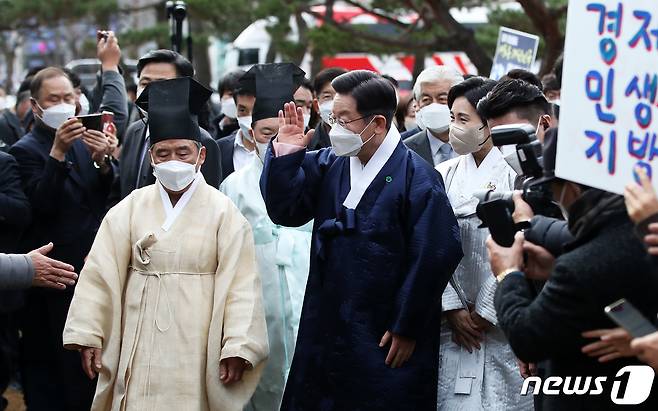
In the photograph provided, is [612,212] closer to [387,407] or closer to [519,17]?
[387,407]

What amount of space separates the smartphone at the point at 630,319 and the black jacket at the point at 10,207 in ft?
12.9

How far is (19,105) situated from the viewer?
10.6m

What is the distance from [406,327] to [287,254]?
4.47ft

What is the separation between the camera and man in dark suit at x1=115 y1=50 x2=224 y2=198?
20.3 feet

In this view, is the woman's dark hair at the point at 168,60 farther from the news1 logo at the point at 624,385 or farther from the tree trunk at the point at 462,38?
the tree trunk at the point at 462,38

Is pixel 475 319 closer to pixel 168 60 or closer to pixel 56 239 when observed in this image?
pixel 168 60

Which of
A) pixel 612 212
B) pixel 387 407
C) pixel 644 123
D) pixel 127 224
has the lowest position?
pixel 387 407

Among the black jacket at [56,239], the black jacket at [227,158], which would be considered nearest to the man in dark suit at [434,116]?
the black jacket at [227,158]

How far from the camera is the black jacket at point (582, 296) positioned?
3.18 meters

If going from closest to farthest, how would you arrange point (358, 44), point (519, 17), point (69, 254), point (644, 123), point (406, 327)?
point (644, 123) → point (406, 327) → point (69, 254) → point (519, 17) → point (358, 44)

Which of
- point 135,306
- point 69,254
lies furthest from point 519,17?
point 135,306

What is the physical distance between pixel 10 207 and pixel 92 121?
0.66m

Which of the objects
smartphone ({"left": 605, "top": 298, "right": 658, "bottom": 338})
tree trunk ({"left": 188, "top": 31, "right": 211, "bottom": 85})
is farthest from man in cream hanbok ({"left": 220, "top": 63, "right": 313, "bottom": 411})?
tree trunk ({"left": 188, "top": 31, "right": 211, "bottom": 85})

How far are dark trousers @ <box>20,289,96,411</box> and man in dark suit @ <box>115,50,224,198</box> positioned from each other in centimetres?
79
